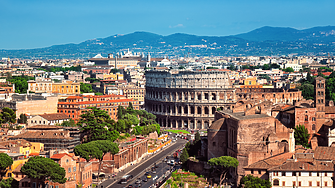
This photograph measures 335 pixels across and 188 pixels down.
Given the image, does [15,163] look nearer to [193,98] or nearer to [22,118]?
[22,118]

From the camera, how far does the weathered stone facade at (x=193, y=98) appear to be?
152 metres

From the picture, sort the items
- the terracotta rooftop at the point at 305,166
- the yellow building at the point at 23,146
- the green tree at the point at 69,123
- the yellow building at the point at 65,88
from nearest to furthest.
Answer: the terracotta rooftop at the point at 305,166 < the yellow building at the point at 23,146 < the green tree at the point at 69,123 < the yellow building at the point at 65,88

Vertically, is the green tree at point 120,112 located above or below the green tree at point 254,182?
above

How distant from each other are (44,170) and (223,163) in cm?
2449

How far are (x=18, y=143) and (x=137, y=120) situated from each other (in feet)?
132

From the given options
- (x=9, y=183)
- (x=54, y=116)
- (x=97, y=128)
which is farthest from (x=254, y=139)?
(x=54, y=116)

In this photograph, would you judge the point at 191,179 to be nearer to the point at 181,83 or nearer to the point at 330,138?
the point at 330,138

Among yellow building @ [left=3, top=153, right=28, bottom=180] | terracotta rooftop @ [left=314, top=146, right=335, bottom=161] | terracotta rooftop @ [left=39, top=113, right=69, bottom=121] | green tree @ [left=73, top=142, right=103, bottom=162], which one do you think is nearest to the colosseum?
terracotta rooftop @ [left=39, top=113, right=69, bottom=121]

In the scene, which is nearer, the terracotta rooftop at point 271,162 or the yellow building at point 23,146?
the terracotta rooftop at point 271,162

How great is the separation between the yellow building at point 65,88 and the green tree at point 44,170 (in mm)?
85126

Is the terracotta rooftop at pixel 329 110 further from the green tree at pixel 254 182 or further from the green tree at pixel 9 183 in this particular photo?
the green tree at pixel 9 183

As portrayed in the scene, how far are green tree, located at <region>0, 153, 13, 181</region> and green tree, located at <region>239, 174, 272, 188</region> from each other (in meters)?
31.3

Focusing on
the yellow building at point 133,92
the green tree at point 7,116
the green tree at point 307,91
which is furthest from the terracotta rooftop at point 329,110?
the yellow building at point 133,92

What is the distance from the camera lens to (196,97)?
15550 cm
